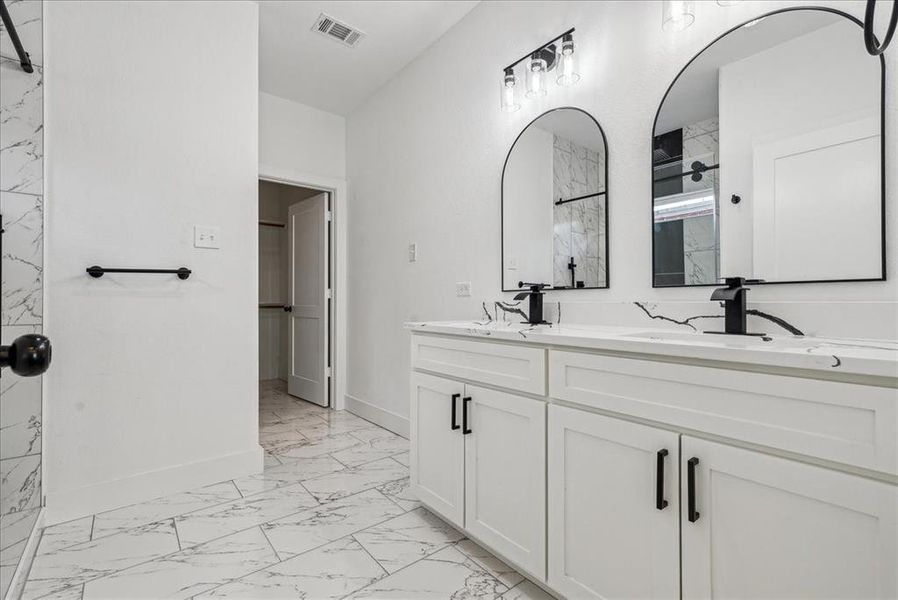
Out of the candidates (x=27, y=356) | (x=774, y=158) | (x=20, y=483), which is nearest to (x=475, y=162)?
(x=774, y=158)

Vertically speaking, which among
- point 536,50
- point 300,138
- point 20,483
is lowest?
point 20,483

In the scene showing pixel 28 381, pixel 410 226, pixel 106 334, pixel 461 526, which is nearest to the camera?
pixel 28 381

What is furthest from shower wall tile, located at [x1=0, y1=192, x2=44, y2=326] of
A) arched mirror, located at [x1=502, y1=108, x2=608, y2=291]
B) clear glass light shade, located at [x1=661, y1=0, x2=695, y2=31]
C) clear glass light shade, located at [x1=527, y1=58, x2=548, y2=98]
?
clear glass light shade, located at [x1=661, y1=0, x2=695, y2=31]

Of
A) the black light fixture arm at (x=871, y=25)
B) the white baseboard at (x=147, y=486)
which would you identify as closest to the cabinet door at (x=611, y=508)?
the black light fixture arm at (x=871, y=25)

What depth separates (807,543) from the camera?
2.82 ft

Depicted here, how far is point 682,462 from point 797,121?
1120 mm

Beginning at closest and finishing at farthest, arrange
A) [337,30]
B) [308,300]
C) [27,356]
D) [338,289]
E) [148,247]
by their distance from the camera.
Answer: [27,356] → [148,247] → [337,30] → [338,289] → [308,300]

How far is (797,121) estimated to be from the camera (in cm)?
133

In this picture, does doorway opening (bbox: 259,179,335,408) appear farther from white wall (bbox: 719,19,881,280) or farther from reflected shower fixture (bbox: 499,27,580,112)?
white wall (bbox: 719,19,881,280)

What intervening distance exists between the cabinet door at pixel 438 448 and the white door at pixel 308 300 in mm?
2205

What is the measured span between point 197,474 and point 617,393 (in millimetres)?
2228

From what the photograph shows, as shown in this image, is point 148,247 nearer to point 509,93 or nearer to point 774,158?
point 509,93

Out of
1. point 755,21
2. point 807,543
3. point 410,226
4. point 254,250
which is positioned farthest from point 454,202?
point 807,543

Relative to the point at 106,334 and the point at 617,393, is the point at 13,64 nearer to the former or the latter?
the point at 106,334
